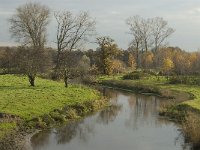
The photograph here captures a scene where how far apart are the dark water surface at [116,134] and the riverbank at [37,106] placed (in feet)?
3.84

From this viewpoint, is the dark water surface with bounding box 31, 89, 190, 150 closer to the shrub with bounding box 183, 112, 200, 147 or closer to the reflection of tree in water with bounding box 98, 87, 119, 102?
the shrub with bounding box 183, 112, 200, 147

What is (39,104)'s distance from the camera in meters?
32.6

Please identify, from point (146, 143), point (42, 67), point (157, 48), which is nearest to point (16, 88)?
point (42, 67)

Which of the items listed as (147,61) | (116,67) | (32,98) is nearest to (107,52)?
(116,67)

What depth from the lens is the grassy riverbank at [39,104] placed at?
2825cm

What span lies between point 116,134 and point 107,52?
48354 millimetres

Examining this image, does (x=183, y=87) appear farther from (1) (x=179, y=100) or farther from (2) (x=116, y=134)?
(2) (x=116, y=134)

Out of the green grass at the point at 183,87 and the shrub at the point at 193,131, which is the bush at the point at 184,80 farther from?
the shrub at the point at 193,131

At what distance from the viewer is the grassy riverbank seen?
28250mm

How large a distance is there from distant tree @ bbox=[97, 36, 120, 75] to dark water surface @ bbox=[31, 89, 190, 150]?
36.4 m

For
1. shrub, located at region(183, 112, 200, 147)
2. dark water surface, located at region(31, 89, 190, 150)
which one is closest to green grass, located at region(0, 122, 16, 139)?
dark water surface, located at region(31, 89, 190, 150)

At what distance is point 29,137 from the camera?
25.7 metres

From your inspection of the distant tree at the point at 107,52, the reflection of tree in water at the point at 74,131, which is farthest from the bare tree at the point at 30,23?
the reflection of tree in water at the point at 74,131

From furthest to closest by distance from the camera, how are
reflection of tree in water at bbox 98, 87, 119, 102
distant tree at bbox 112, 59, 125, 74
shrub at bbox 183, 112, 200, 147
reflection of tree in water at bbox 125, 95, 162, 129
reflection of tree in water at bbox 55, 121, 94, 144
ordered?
distant tree at bbox 112, 59, 125, 74 < reflection of tree in water at bbox 98, 87, 119, 102 < reflection of tree in water at bbox 125, 95, 162, 129 < reflection of tree in water at bbox 55, 121, 94, 144 < shrub at bbox 183, 112, 200, 147
